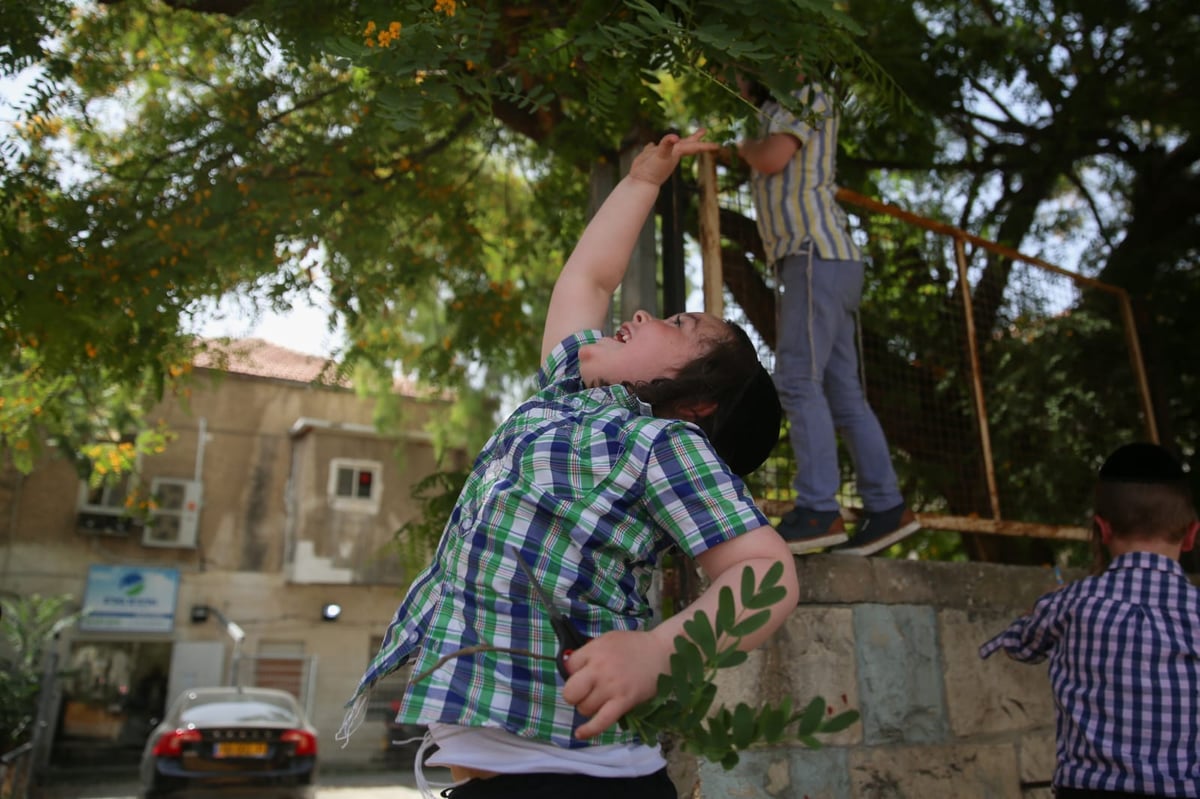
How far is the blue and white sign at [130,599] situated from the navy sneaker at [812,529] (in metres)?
18.8

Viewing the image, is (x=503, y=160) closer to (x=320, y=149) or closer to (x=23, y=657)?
(x=320, y=149)

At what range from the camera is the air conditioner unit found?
2006 cm

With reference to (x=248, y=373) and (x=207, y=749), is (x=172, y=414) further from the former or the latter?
(x=207, y=749)

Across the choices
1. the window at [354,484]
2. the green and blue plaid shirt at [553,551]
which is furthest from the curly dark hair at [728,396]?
the window at [354,484]

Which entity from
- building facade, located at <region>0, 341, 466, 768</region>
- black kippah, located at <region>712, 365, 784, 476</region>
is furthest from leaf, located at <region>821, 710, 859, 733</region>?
building facade, located at <region>0, 341, 466, 768</region>

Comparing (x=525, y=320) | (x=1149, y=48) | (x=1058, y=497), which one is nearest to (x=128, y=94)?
(x=525, y=320)

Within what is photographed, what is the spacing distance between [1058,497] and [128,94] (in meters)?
5.94

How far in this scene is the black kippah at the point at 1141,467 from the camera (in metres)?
3.08

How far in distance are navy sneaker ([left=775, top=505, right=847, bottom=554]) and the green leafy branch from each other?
2043 mm

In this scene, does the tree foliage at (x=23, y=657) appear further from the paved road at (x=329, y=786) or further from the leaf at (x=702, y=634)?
the leaf at (x=702, y=634)

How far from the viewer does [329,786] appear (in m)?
15.9

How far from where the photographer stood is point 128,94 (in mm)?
6238

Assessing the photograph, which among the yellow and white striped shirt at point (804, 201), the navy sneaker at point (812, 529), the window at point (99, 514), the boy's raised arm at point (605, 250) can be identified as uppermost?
the window at point (99, 514)

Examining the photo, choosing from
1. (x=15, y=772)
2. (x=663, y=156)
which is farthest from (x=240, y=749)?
(x=663, y=156)
